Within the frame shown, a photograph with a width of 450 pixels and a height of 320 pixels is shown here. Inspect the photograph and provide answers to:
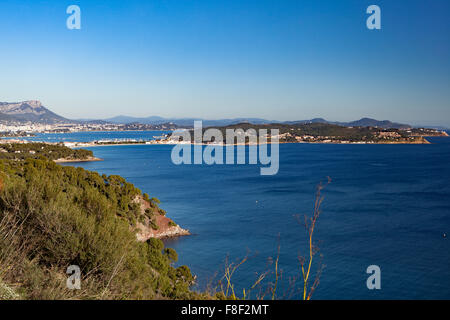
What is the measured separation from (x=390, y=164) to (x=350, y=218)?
3417cm

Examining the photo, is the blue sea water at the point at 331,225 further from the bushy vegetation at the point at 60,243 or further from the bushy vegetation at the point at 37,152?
the bushy vegetation at the point at 37,152

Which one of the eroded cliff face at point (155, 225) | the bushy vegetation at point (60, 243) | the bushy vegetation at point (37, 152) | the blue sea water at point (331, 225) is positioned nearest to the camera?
the bushy vegetation at point (60, 243)

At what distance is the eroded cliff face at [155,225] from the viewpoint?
66.9 ft

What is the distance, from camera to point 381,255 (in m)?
18.0

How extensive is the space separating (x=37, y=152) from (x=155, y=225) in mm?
35395

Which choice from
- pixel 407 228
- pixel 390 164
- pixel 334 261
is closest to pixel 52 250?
pixel 334 261

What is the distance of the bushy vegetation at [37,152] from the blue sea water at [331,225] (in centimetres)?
1229

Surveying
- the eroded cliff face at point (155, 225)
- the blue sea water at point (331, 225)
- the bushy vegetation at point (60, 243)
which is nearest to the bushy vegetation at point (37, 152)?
the blue sea water at point (331, 225)

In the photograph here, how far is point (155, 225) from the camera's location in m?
20.9

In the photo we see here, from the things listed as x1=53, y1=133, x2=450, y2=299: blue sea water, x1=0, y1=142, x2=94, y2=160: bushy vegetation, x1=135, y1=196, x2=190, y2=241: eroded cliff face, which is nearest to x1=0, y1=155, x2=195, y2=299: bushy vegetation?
x1=53, y1=133, x2=450, y2=299: blue sea water

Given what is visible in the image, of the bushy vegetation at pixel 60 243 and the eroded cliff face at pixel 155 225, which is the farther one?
the eroded cliff face at pixel 155 225

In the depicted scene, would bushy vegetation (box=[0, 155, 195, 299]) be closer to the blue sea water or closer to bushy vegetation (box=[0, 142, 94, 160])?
the blue sea water

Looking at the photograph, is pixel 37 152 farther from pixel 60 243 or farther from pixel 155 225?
pixel 60 243

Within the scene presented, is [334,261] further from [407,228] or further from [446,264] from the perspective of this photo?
[407,228]
